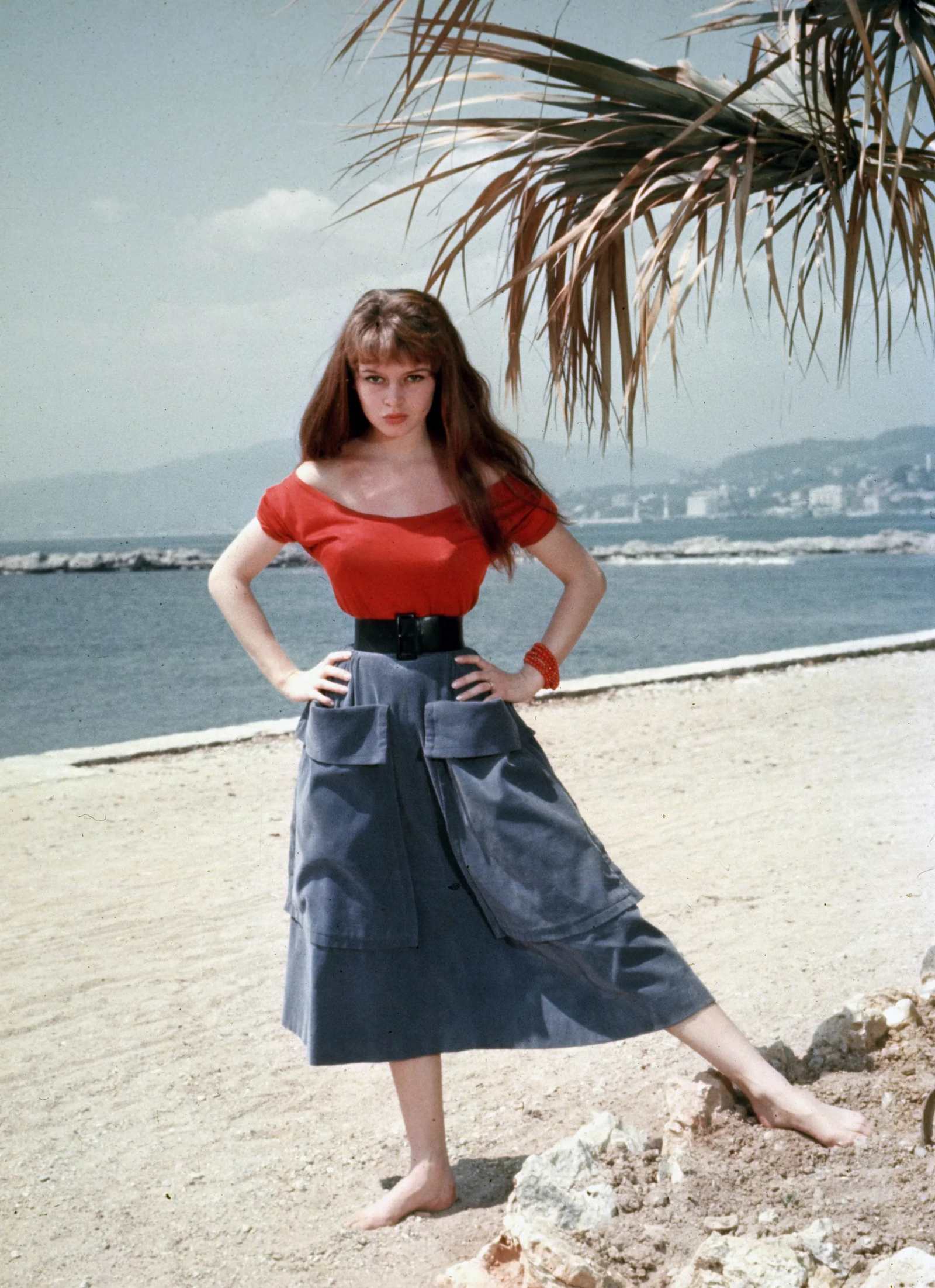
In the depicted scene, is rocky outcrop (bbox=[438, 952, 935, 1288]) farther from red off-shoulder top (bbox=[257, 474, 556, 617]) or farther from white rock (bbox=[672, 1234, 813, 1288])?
red off-shoulder top (bbox=[257, 474, 556, 617])

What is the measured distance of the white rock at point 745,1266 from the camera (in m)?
1.69

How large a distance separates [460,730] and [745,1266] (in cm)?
91

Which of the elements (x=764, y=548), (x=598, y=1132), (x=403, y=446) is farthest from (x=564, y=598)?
(x=764, y=548)

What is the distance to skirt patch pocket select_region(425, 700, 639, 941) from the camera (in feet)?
7.10

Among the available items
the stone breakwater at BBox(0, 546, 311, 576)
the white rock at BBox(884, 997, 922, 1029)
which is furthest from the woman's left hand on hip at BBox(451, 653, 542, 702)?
the stone breakwater at BBox(0, 546, 311, 576)

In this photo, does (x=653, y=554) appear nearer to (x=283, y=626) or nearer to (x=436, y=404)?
(x=283, y=626)

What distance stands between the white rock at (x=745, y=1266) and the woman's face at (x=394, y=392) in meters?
1.36

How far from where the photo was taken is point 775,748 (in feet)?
22.5

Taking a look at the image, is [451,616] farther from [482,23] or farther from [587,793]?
[587,793]

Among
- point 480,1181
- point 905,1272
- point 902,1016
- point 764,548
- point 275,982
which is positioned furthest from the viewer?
point 764,548

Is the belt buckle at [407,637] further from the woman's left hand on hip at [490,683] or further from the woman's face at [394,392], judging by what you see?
the woman's face at [394,392]

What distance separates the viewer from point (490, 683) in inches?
86.5

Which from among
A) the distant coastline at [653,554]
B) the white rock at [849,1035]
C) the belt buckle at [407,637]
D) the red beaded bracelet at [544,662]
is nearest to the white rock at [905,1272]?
the white rock at [849,1035]

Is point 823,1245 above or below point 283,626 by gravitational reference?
above
